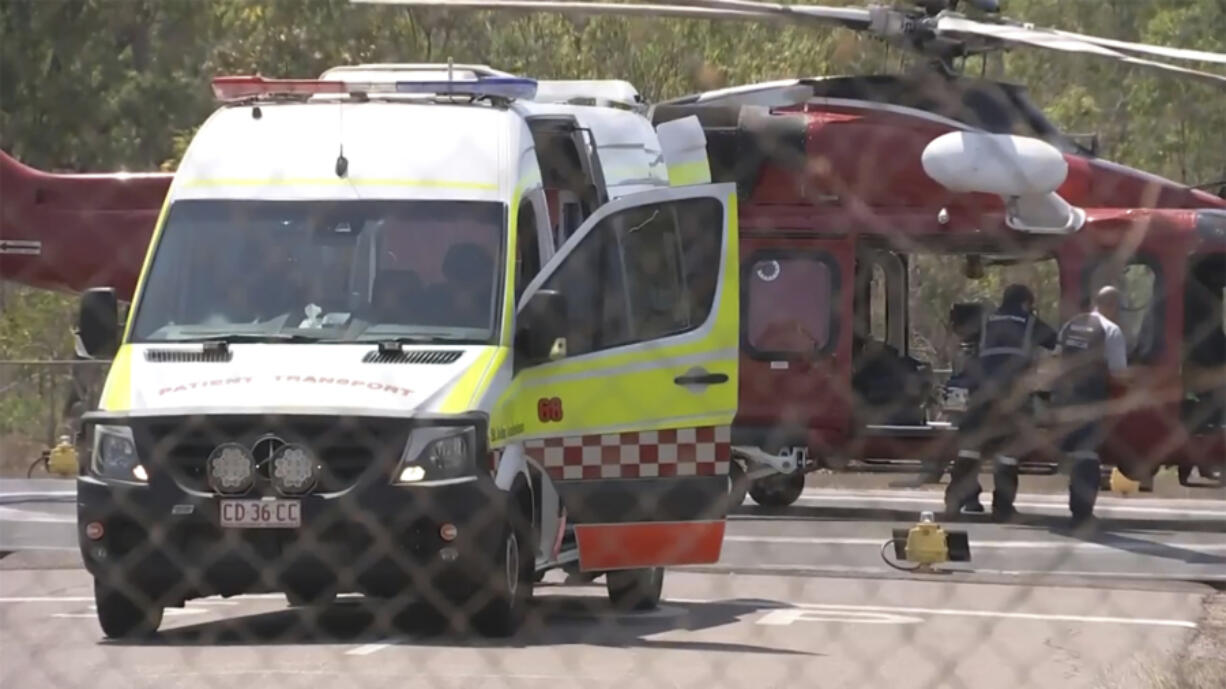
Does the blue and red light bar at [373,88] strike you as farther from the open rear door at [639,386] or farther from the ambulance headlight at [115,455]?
the ambulance headlight at [115,455]

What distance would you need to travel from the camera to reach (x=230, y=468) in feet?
25.4

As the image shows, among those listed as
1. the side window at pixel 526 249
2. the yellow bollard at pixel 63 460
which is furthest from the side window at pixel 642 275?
the yellow bollard at pixel 63 460

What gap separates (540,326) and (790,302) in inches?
278

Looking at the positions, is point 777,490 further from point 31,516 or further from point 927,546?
point 31,516

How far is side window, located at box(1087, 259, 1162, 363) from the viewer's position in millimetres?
15023

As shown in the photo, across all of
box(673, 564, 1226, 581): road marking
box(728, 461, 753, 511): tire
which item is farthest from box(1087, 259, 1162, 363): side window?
box(673, 564, 1226, 581): road marking

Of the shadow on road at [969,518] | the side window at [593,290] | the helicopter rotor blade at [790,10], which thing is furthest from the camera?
the shadow on road at [969,518]

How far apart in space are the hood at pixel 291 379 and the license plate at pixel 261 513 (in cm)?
30

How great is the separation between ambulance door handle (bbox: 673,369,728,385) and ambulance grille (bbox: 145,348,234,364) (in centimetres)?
170

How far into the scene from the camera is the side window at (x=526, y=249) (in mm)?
8773

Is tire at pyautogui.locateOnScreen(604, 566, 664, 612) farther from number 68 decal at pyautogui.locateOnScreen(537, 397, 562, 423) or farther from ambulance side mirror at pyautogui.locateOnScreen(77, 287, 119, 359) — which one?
ambulance side mirror at pyautogui.locateOnScreen(77, 287, 119, 359)

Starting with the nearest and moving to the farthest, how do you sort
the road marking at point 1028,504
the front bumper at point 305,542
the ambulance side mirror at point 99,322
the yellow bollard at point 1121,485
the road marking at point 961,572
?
the front bumper at point 305,542, the ambulance side mirror at point 99,322, the road marking at point 961,572, the road marking at point 1028,504, the yellow bollard at point 1121,485

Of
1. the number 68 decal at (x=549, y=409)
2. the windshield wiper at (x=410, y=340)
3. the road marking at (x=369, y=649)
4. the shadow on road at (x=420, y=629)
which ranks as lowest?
the shadow on road at (x=420, y=629)

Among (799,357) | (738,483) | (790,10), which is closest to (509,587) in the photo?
(790,10)
